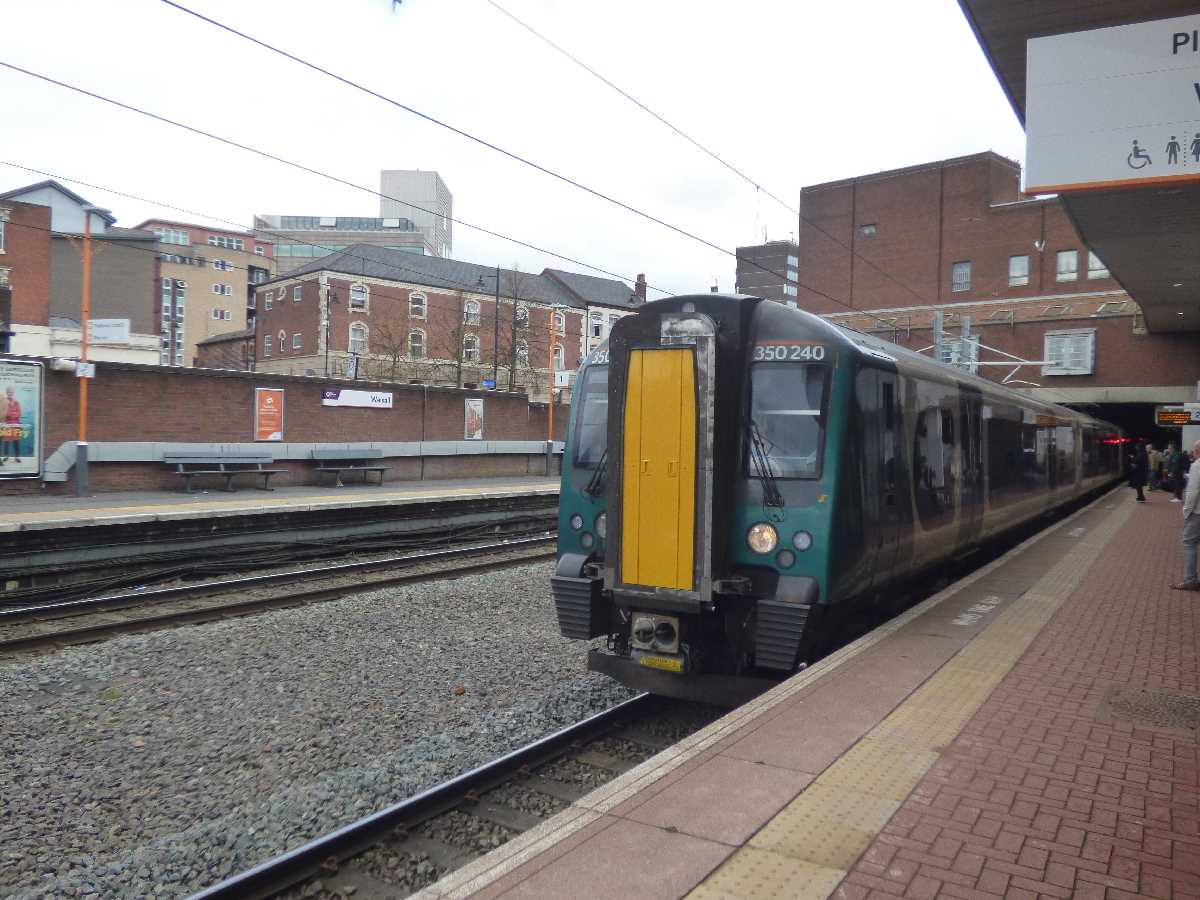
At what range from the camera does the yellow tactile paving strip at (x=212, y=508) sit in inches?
530

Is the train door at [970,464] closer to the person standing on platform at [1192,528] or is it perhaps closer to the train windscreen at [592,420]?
the person standing on platform at [1192,528]

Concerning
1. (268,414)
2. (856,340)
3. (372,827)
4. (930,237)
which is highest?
(930,237)

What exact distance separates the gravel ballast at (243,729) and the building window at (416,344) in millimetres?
49470

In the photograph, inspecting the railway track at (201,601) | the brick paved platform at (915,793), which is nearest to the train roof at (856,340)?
the brick paved platform at (915,793)

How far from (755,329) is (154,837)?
5067 millimetres

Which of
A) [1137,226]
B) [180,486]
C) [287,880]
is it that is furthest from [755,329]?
[180,486]

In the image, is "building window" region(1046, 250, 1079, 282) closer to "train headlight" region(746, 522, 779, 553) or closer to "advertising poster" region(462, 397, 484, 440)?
"advertising poster" region(462, 397, 484, 440)

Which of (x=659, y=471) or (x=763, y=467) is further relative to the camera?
(x=763, y=467)

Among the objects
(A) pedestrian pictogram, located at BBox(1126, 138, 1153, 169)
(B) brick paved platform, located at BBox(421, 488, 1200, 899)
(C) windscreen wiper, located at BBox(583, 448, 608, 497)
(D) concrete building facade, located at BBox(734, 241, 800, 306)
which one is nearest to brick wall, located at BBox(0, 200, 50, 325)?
(C) windscreen wiper, located at BBox(583, 448, 608, 497)

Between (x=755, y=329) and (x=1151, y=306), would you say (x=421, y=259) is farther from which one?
(x=755, y=329)

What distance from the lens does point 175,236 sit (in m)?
101

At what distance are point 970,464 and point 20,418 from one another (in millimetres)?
17144

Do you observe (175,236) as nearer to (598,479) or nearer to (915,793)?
(598,479)

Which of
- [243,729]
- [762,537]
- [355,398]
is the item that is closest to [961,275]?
[355,398]
